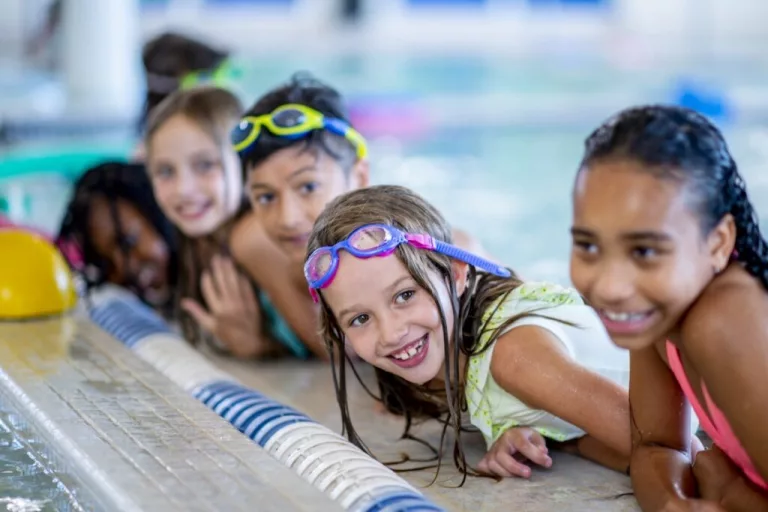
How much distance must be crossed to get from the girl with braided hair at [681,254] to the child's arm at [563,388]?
481 millimetres

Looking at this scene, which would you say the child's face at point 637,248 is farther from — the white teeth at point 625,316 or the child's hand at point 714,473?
Answer: the child's hand at point 714,473

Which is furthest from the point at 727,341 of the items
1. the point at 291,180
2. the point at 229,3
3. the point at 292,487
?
the point at 229,3

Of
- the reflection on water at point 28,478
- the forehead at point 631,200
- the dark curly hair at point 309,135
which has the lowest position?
the reflection on water at point 28,478

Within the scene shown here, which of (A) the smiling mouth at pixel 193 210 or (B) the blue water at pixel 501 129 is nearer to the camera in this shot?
(A) the smiling mouth at pixel 193 210

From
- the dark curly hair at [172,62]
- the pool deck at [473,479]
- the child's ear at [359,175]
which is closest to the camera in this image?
the pool deck at [473,479]

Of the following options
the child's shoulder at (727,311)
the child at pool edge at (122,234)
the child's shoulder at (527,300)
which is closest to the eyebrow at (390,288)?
the child's shoulder at (527,300)

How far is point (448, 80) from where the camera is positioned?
15.1 metres

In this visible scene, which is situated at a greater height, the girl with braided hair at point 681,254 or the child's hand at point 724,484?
the girl with braided hair at point 681,254

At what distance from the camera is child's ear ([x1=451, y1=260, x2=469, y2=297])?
303 cm

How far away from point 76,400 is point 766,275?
77.3 inches

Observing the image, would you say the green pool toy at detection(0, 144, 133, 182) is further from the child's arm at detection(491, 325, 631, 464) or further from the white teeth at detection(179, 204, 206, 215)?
the child's arm at detection(491, 325, 631, 464)

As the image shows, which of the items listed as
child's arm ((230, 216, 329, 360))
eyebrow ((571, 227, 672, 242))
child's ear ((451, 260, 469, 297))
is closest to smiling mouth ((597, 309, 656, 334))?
eyebrow ((571, 227, 672, 242))

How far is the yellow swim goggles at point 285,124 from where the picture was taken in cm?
380

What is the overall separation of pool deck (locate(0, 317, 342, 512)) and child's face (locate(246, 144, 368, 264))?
612 mm
